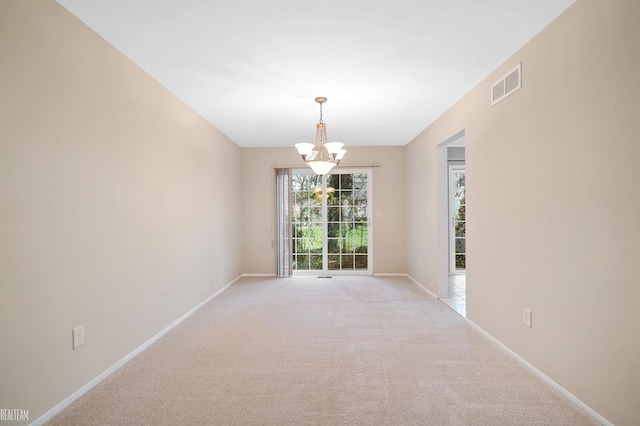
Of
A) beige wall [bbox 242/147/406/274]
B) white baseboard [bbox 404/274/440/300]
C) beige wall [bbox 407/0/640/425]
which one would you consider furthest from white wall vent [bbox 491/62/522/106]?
beige wall [bbox 242/147/406/274]

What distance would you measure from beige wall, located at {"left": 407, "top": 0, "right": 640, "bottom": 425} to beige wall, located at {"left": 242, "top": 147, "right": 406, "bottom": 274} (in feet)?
10.4

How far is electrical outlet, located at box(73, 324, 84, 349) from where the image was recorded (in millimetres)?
2189

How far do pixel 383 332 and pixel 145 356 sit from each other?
2.13 metres

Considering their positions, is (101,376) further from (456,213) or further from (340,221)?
(456,213)

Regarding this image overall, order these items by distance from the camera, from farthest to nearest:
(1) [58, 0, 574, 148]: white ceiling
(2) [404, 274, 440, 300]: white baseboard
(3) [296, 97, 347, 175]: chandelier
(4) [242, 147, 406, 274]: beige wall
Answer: (4) [242, 147, 406, 274]: beige wall < (2) [404, 274, 440, 300]: white baseboard < (3) [296, 97, 347, 175]: chandelier < (1) [58, 0, 574, 148]: white ceiling

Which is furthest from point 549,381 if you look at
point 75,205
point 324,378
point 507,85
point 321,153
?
point 75,205

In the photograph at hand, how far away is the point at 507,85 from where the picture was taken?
2.87 metres

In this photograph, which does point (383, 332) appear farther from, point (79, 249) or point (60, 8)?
point (60, 8)

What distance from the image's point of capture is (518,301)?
2.72 metres

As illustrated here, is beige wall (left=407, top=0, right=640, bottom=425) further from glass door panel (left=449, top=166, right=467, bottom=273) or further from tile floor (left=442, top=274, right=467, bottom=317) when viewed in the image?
glass door panel (left=449, top=166, right=467, bottom=273)

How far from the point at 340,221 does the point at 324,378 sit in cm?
424

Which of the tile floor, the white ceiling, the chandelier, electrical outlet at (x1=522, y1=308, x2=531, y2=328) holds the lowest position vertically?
the tile floor

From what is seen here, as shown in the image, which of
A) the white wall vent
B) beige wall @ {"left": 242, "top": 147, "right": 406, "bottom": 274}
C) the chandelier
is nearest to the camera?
the white wall vent

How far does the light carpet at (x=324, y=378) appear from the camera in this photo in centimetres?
200
